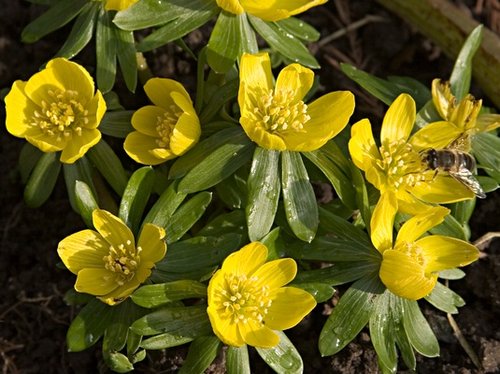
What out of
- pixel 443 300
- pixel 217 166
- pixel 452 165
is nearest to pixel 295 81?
pixel 217 166

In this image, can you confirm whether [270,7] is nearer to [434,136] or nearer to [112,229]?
[434,136]

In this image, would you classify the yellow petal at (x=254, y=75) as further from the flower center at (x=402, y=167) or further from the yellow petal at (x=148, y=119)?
the flower center at (x=402, y=167)

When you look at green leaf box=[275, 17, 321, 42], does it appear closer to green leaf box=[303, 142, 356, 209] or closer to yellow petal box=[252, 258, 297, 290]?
green leaf box=[303, 142, 356, 209]

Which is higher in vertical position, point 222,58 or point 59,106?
point 222,58

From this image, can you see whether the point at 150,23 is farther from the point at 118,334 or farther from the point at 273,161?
the point at 118,334

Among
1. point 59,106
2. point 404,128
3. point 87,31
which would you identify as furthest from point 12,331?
point 404,128
